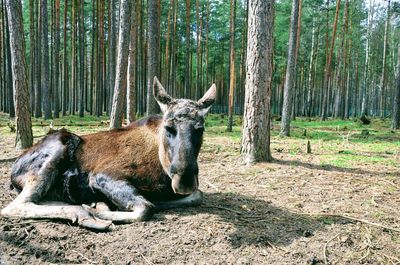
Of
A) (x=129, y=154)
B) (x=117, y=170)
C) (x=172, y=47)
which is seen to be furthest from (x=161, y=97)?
(x=172, y=47)

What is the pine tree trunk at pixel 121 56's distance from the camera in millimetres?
10984

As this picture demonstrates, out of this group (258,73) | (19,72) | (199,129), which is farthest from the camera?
(19,72)

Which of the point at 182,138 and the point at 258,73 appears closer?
the point at 182,138

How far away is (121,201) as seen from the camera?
459cm

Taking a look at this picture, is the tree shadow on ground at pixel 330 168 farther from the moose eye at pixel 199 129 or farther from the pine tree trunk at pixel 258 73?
the moose eye at pixel 199 129

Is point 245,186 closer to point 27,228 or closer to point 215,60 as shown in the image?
point 27,228

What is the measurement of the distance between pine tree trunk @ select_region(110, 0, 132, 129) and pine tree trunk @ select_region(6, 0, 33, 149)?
8.86 feet

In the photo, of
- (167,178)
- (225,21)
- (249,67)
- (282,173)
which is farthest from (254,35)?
(225,21)

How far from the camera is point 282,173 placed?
7.31 metres

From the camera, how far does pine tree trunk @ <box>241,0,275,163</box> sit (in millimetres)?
7645

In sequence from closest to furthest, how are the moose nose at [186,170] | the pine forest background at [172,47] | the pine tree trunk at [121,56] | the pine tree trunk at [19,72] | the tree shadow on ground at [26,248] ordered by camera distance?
1. the tree shadow on ground at [26,248]
2. the moose nose at [186,170]
3. the pine tree trunk at [19,72]
4. the pine tree trunk at [121,56]
5. the pine forest background at [172,47]

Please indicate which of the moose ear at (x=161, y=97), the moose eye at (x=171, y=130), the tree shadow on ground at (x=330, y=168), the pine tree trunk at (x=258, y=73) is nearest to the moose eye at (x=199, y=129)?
the moose eye at (x=171, y=130)

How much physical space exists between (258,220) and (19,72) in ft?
24.1

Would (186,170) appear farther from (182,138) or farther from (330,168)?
(330,168)
